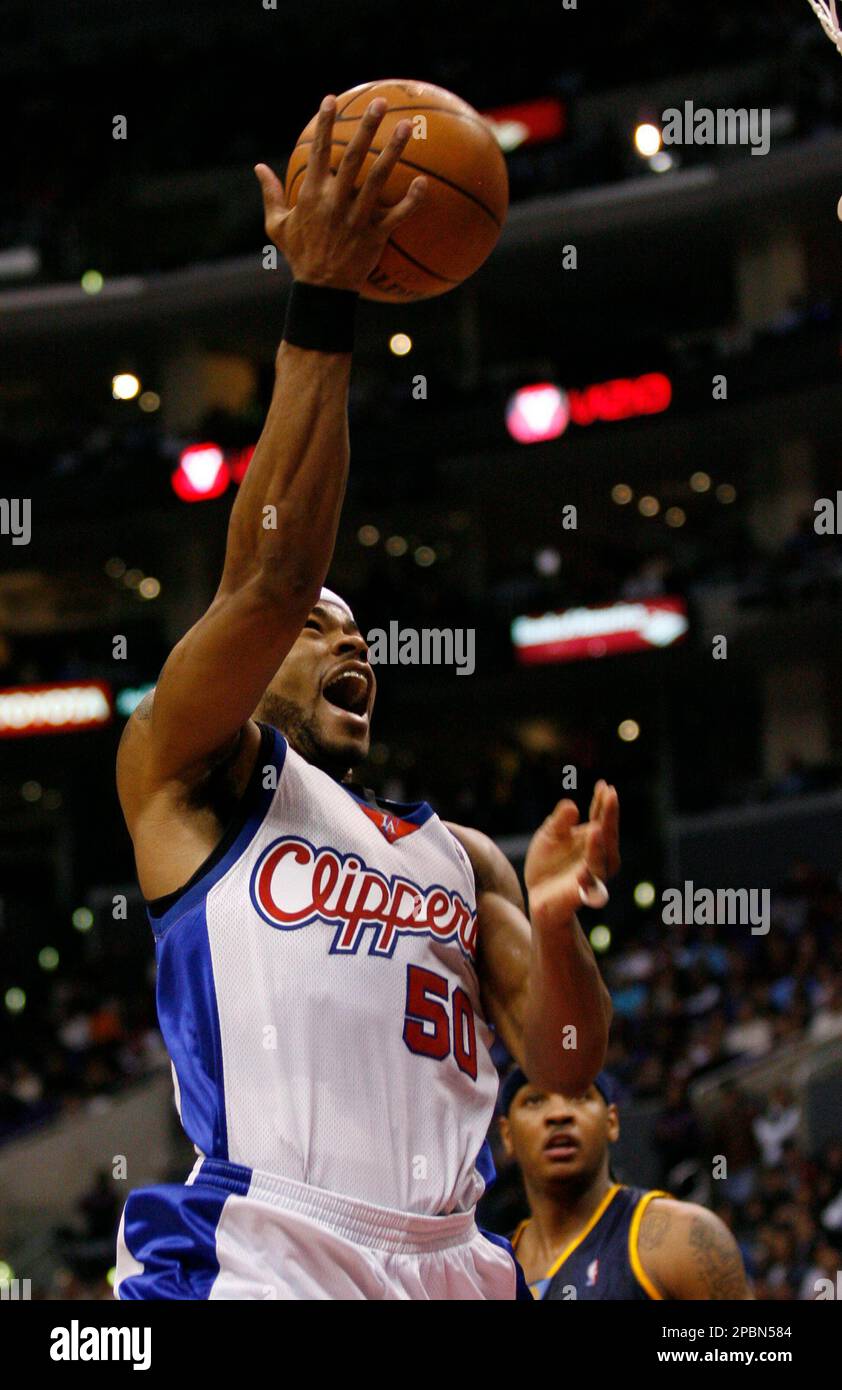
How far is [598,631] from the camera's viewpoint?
881 inches

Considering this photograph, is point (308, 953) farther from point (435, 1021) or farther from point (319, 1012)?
point (435, 1021)

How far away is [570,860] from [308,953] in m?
0.48

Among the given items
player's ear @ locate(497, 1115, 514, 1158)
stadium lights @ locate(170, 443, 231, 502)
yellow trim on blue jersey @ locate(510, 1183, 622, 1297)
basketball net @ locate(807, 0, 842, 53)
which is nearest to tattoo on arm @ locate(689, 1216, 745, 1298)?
yellow trim on blue jersey @ locate(510, 1183, 622, 1297)

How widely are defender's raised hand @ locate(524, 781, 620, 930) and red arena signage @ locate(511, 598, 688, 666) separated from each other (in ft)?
61.9

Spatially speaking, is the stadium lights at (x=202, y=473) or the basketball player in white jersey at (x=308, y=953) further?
the stadium lights at (x=202, y=473)

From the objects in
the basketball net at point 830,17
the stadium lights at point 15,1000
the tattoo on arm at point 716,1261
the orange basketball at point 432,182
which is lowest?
the tattoo on arm at point 716,1261

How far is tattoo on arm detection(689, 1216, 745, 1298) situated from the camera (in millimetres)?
4660

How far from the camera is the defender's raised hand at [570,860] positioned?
3.24 metres

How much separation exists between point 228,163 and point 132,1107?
1416 cm

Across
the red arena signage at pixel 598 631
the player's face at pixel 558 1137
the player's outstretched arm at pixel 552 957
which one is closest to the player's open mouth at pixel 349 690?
the player's outstretched arm at pixel 552 957

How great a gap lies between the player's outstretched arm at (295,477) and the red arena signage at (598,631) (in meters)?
19.1

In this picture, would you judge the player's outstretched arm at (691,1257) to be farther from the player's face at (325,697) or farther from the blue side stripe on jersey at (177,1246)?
the blue side stripe on jersey at (177,1246)

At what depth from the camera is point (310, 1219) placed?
313 cm

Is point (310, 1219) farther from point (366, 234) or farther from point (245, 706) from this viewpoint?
point (366, 234)
